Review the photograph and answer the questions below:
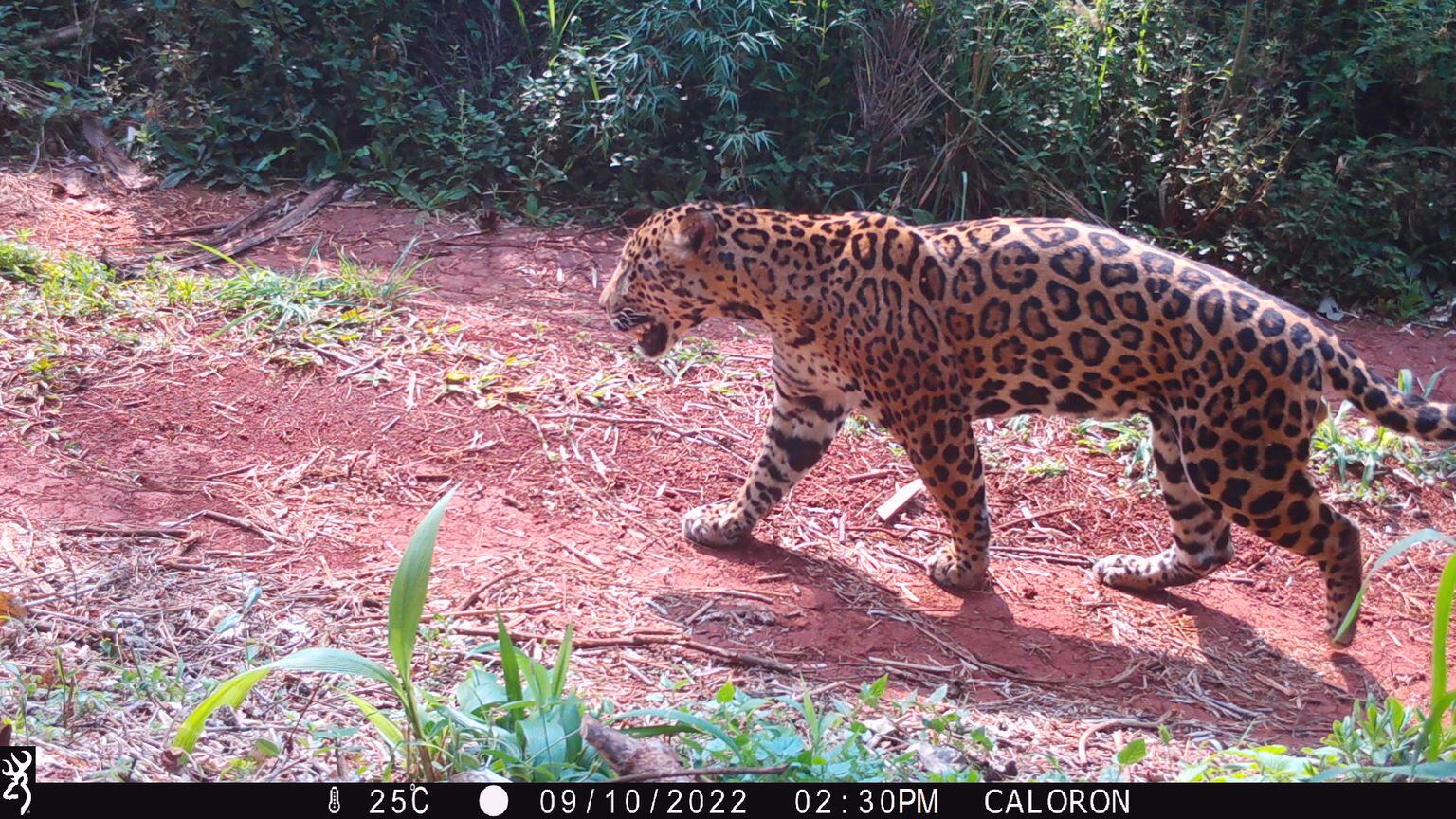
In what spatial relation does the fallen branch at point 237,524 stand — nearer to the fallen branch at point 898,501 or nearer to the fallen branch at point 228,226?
the fallen branch at point 898,501

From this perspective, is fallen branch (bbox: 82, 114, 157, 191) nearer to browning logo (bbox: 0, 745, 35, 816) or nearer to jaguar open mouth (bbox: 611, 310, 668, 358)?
jaguar open mouth (bbox: 611, 310, 668, 358)

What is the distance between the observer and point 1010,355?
5.79 metres

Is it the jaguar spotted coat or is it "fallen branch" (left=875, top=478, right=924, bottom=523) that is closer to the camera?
the jaguar spotted coat

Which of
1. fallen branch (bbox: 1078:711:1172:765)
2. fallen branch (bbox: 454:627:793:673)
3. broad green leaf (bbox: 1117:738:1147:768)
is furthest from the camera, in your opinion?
fallen branch (bbox: 454:627:793:673)

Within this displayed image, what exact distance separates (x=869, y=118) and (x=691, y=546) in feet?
16.5

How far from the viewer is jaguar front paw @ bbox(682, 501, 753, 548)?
20.7 feet

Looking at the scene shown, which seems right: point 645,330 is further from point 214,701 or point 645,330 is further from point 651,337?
point 214,701

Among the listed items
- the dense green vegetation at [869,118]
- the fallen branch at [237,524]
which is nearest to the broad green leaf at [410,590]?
the fallen branch at [237,524]

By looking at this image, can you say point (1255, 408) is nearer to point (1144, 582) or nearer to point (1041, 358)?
point (1041, 358)

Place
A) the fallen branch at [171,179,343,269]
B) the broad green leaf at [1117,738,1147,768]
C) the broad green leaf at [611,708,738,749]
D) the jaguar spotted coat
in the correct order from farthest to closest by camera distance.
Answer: the fallen branch at [171,179,343,269]
the jaguar spotted coat
the broad green leaf at [1117,738,1147,768]
the broad green leaf at [611,708,738,749]

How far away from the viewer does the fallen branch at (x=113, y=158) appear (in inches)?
398

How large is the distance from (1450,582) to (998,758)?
156cm

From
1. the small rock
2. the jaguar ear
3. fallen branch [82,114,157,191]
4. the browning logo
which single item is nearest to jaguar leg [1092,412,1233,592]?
the jaguar ear

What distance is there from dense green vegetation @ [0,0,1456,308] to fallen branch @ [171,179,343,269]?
279 millimetres
